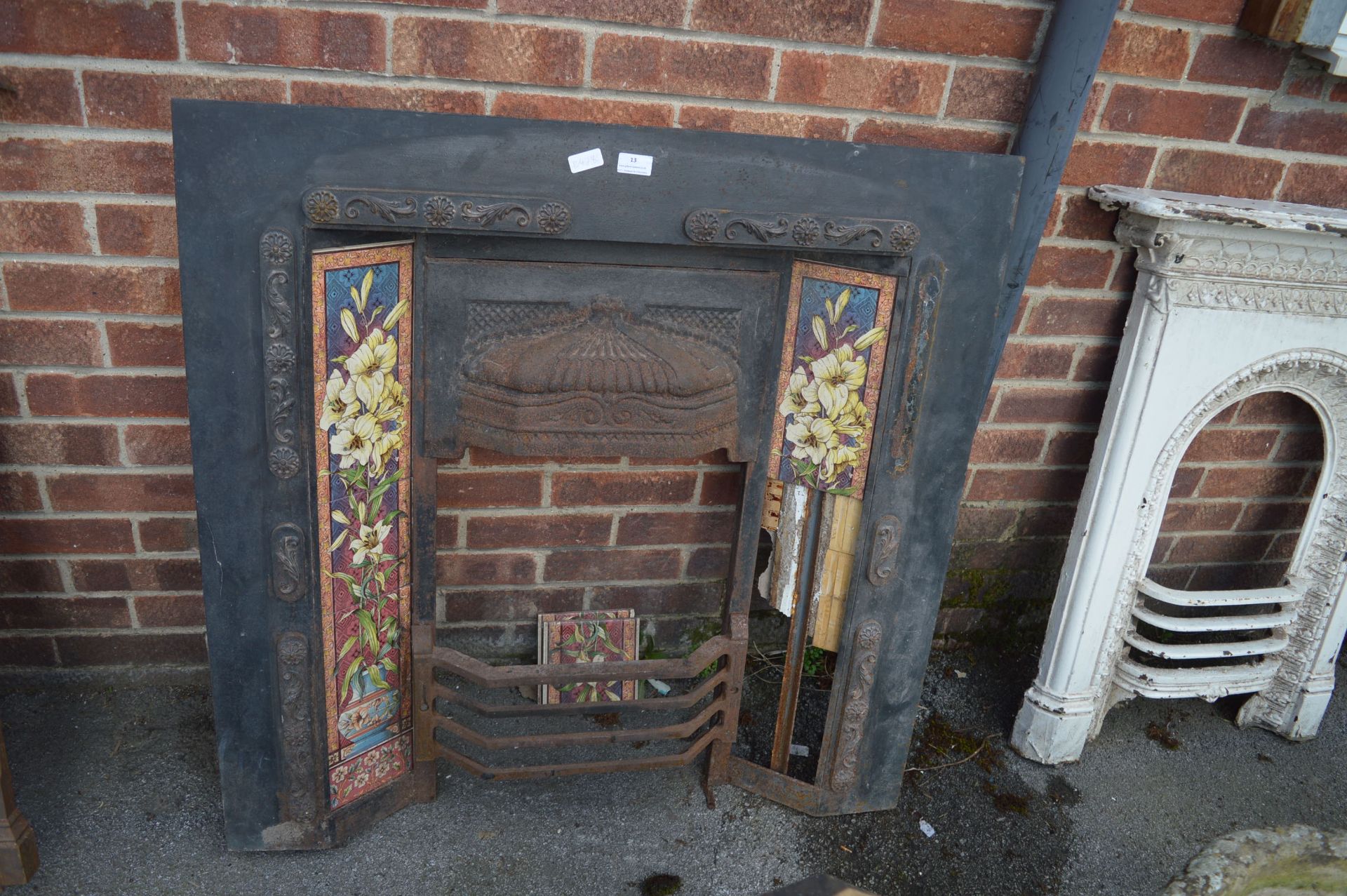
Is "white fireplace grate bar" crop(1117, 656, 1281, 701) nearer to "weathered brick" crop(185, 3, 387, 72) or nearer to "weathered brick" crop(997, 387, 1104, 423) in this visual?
"weathered brick" crop(997, 387, 1104, 423)

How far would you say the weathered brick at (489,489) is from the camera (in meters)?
2.11

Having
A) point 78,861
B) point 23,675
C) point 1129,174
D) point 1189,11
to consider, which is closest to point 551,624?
point 78,861

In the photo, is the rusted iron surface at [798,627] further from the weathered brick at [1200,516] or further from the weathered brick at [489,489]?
the weathered brick at [1200,516]

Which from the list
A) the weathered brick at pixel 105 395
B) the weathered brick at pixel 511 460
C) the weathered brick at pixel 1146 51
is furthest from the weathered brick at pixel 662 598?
the weathered brick at pixel 1146 51

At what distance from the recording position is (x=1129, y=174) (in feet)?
6.82

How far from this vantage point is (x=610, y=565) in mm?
2301

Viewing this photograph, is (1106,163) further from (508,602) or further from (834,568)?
(508,602)

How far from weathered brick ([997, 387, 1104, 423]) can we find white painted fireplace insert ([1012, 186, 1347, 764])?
0.56 feet

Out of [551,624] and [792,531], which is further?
[551,624]

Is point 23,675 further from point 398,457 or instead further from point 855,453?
point 855,453

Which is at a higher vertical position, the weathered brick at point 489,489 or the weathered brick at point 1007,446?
the weathered brick at point 1007,446

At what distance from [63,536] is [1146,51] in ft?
7.79

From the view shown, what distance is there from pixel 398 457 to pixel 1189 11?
1.72m

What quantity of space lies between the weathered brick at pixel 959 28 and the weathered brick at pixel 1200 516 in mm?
1239
